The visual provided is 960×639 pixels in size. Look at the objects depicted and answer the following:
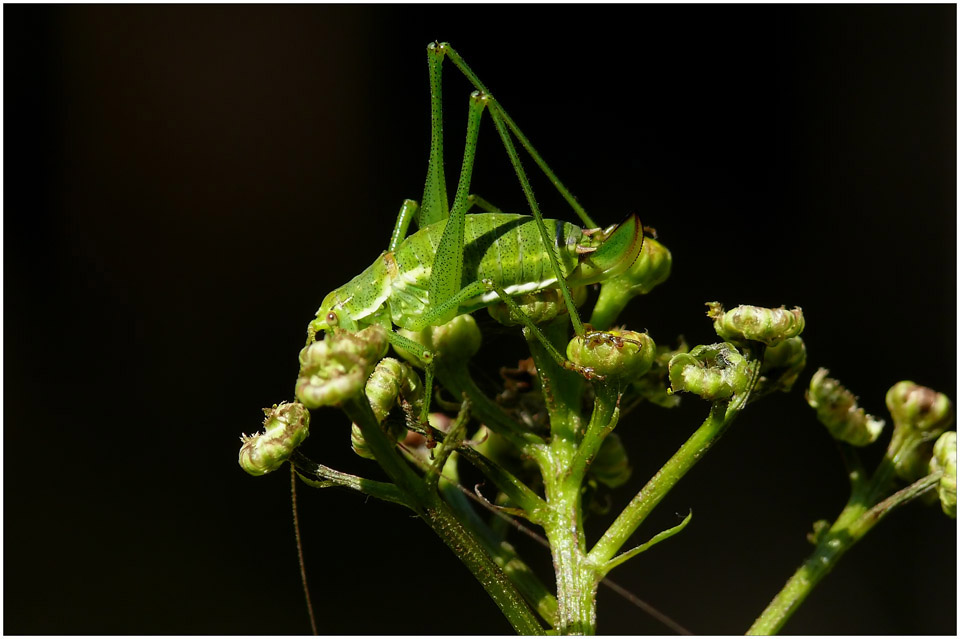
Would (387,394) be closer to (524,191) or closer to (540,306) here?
(540,306)

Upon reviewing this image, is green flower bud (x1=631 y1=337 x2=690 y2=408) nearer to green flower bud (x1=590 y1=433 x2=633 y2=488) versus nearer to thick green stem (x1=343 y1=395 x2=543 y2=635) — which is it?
green flower bud (x1=590 y1=433 x2=633 y2=488)

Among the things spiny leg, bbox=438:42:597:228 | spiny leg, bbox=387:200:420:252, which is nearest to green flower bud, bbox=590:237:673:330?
spiny leg, bbox=438:42:597:228

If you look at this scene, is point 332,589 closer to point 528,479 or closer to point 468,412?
point 528,479

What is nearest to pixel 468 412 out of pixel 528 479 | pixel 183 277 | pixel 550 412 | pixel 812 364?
pixel 550 412

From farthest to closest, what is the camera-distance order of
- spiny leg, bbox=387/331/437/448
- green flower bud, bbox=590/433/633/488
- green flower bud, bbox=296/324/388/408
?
green flower bud, bbox=590/433/633/488
spiny leg, bbox=387/331/437/448
green flower bud, bbox=296/324/388/408

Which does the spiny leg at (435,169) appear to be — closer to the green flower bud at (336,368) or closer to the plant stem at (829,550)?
the green flower bud at (336,368)

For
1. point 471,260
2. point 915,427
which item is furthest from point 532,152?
point 915,427
